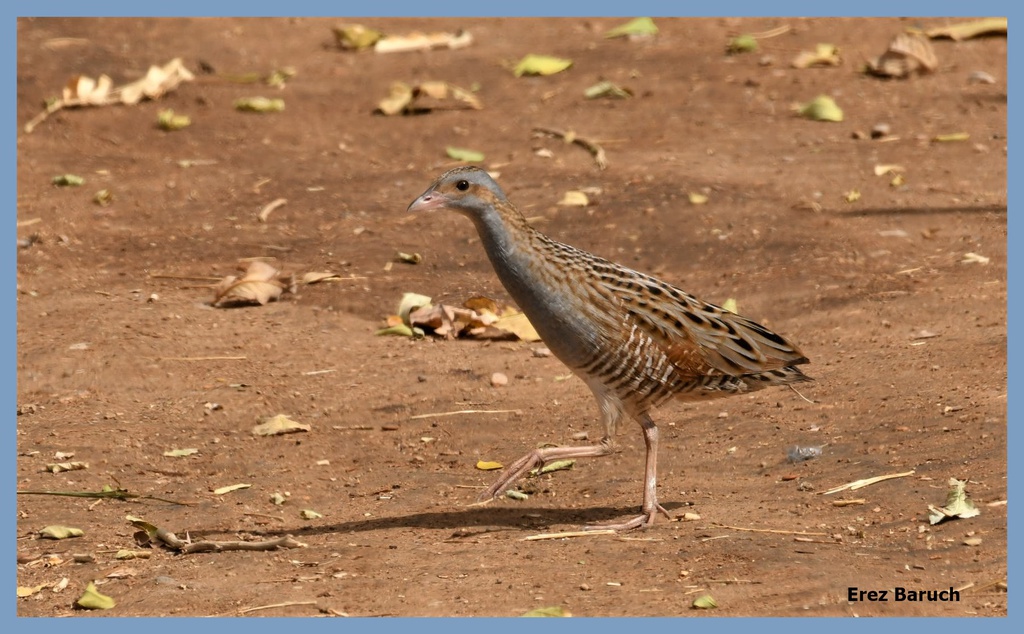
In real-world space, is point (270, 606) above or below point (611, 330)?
below

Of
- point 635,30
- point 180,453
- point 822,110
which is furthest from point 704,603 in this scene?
point 635,30

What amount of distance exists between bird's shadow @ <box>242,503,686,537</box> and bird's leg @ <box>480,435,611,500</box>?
114 millimetres

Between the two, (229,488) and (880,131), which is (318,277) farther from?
(880,131)

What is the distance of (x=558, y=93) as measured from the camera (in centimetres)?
1448

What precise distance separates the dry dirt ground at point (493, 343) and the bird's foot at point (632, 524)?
7cm

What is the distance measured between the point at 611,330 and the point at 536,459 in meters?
0.70

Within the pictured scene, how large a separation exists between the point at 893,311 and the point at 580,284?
3224mm

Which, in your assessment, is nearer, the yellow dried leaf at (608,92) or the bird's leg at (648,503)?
the bird's leg at (648,503)

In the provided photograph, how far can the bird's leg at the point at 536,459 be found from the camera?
268 inches

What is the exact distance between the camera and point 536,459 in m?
6.81

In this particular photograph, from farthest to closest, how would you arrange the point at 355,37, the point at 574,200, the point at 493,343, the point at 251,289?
the point at 355,37 → the point at 574,200 → the point at 251,289 → the point at 493,343

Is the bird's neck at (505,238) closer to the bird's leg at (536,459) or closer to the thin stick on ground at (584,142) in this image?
the bird's leg at (536,459)

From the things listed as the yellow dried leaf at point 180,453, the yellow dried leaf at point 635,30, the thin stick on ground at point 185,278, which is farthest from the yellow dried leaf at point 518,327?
the yellow dried leaf at point 635,30

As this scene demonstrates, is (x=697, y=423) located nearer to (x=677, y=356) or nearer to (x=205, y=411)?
(x=677, y=356)
